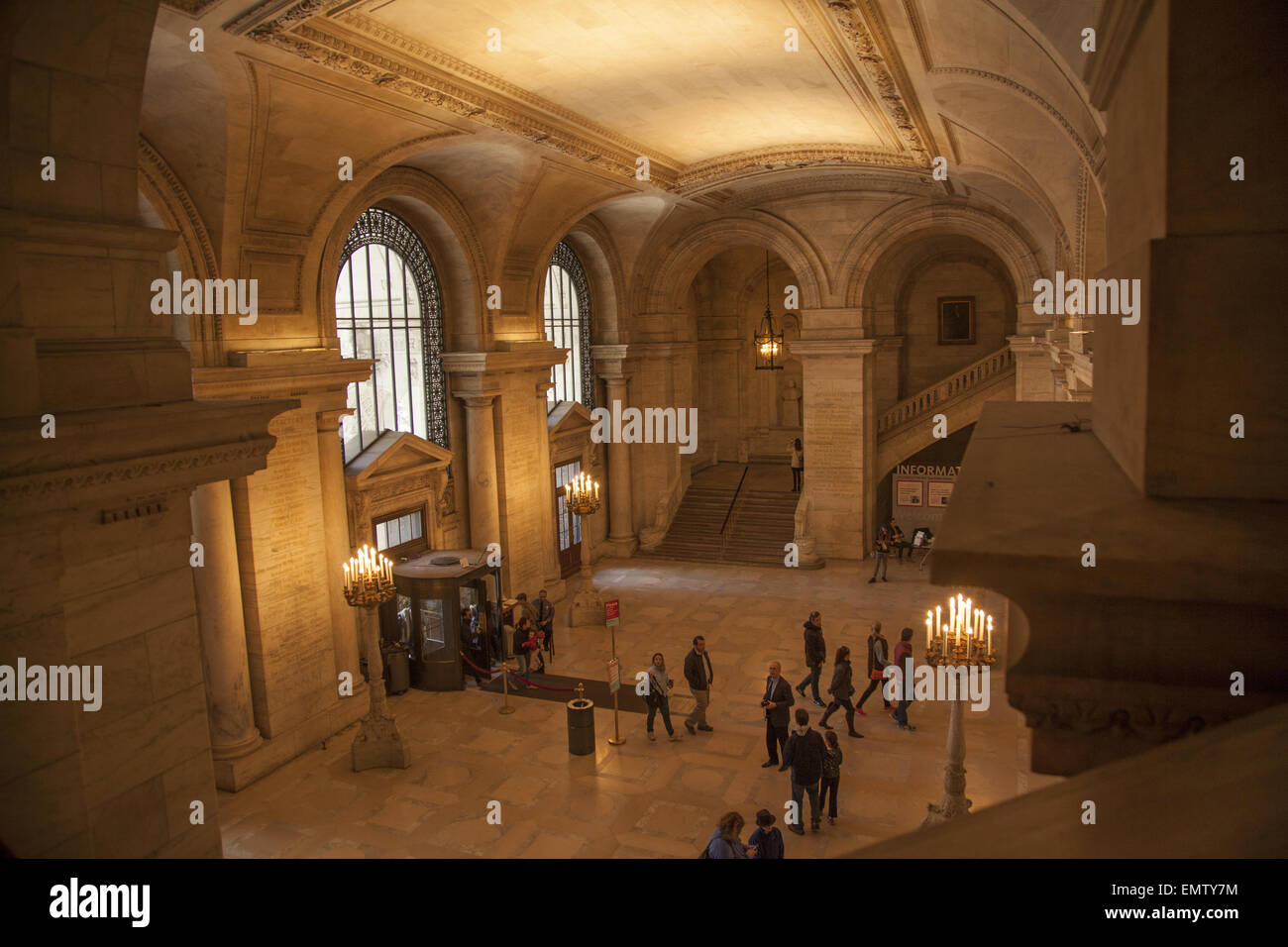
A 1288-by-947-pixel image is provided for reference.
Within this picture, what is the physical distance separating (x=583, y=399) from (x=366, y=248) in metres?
7.37

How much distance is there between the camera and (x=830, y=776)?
876 cm

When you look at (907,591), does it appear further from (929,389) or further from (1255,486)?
(1255,486)

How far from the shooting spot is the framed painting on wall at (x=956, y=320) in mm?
22594

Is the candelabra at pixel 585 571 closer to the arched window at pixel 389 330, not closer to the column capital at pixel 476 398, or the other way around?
the column capital at pixel 476 398

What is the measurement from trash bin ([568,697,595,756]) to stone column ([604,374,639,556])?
9931mm

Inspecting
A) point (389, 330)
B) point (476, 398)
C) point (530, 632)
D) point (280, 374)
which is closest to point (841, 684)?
point (530, 632)

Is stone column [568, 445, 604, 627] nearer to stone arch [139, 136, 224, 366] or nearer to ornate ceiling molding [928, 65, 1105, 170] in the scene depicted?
stone arch [139, 136, 224, 366]

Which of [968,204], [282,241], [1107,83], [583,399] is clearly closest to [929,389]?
[968,204]

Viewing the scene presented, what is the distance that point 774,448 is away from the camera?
26.0 metres

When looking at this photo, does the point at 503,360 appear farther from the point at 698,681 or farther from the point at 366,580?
the point at 698,681

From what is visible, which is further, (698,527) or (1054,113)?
(698,527)

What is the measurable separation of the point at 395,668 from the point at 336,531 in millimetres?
2248

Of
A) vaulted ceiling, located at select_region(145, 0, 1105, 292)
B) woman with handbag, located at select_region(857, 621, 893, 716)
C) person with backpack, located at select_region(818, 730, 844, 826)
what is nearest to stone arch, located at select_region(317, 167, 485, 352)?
vaulted ceiling, located at select_region(145, 0, 1105, 292)

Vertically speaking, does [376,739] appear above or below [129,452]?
below
